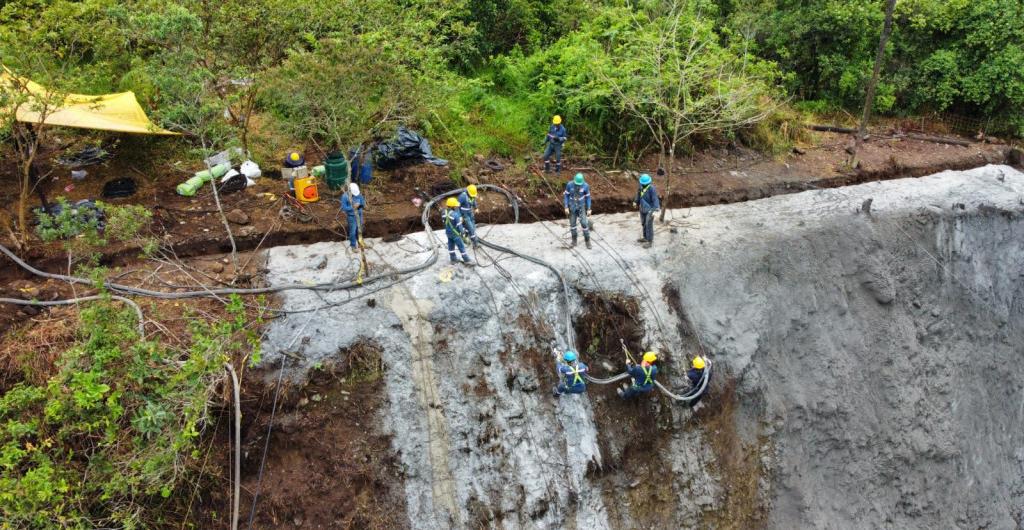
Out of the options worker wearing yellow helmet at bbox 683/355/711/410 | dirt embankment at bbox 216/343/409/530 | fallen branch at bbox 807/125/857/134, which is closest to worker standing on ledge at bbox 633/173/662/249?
worker wearing yellow helmet at bbox 683/355/711/410

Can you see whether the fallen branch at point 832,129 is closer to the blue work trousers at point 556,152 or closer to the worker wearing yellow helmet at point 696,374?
the blue work trousers at point 556,152

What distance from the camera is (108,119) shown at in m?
13.0

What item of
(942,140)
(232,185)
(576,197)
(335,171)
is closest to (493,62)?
(335,171)

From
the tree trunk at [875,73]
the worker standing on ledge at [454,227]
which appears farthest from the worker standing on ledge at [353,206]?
the tree trunk at [875,73]

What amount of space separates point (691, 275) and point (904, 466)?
6.09 m

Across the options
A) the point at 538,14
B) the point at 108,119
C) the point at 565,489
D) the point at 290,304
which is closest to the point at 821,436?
the point at 565,489

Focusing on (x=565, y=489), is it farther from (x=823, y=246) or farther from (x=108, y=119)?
(x=108, y=119)

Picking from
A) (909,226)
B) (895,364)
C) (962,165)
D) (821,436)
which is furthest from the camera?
(962,165)

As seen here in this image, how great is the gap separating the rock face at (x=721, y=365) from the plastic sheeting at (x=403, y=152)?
307cm

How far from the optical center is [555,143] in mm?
15656

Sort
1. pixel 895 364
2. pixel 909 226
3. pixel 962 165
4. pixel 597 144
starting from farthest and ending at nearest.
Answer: pixel 962 165
pixel 597 144
pixel 909 226
pixel 895 364

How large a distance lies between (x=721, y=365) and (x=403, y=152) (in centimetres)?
867

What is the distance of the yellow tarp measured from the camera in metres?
11.7

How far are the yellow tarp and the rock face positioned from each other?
4.15 meters
